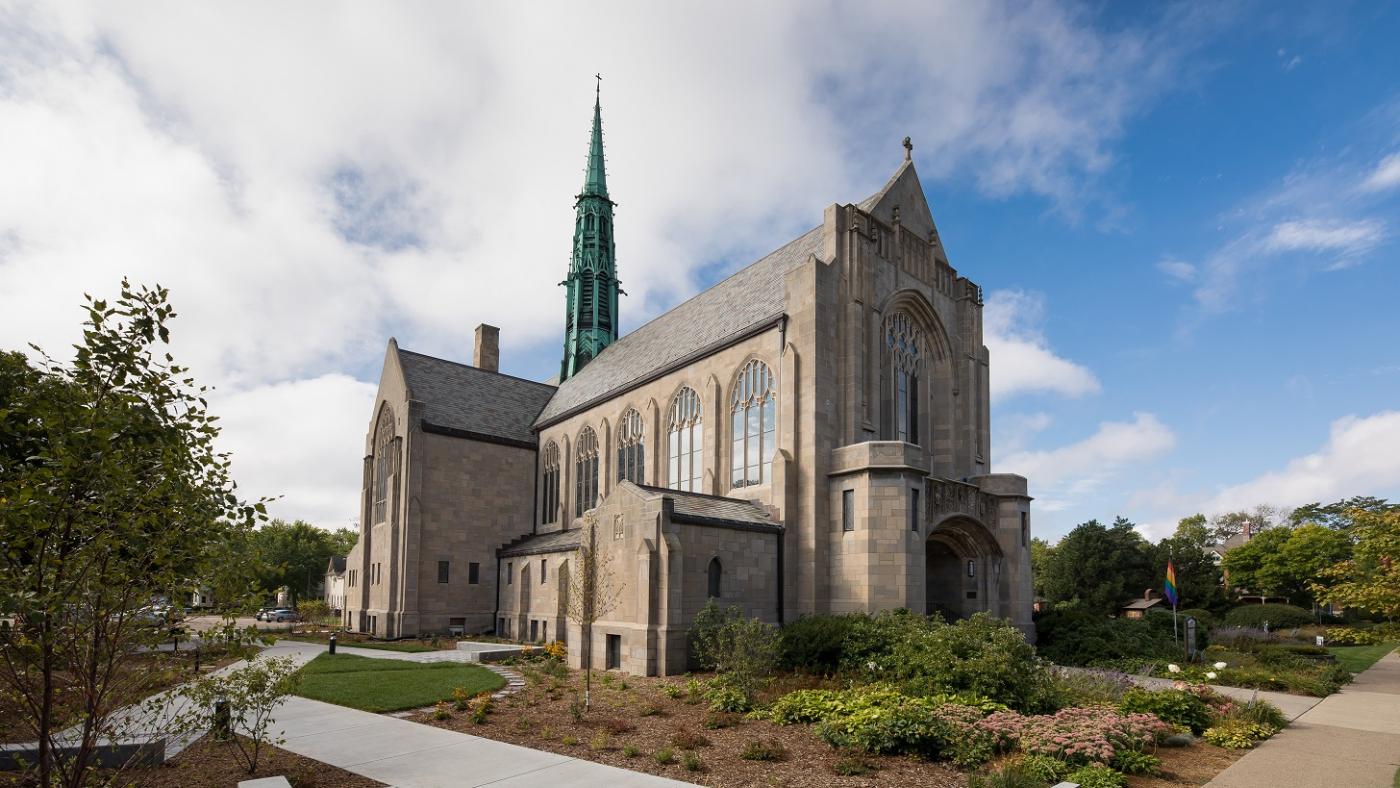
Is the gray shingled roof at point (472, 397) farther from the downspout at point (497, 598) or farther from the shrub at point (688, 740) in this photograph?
the shrub at point (688, 740)

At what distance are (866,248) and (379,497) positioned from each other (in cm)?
3061

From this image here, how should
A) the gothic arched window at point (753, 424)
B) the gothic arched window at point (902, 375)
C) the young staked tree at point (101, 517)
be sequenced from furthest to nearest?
the gothic arched window at point (902, 375) < the gothic arched window at point (753, 424) < the young staked tree at point (101, 517)

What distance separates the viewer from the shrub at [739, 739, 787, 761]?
12742 mm

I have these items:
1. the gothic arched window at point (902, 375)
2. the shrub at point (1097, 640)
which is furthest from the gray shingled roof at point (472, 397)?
the shrub at point (1097, 640)

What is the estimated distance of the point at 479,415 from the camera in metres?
43.8

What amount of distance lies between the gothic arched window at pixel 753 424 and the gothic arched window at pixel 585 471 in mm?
11217

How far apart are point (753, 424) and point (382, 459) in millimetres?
24978

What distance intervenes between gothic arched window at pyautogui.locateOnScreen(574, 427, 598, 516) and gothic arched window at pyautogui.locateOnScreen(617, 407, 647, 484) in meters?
2.38

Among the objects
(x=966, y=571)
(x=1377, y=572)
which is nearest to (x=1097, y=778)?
(x=1377, y=572)

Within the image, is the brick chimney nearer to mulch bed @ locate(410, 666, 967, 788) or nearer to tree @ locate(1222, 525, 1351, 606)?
mulch bed @ locate(410, 666, 967, 788)

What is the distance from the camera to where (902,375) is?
104ft

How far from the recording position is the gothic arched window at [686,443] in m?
32.8

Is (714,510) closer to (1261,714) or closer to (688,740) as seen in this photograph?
(688,740)

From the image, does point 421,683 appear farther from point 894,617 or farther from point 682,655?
point 894,617
